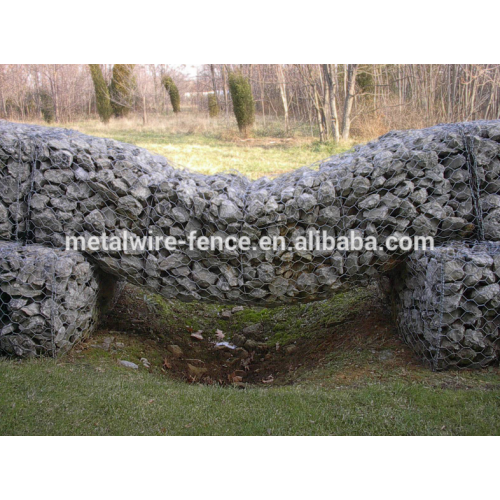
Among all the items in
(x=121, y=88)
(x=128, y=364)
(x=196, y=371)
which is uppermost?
(x=121, y=88)

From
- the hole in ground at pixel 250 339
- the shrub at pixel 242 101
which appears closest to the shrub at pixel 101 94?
the shrub at pixel 242 101

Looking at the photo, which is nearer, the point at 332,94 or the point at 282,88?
the point at 332,94

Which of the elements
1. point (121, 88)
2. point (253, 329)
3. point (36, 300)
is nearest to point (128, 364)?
point (36, 300)

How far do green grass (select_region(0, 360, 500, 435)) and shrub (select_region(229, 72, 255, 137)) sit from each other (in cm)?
884

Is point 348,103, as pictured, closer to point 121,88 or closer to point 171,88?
point 171,88

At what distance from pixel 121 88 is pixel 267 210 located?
10092 millimetres

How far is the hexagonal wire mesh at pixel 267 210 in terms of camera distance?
3848 millimetres

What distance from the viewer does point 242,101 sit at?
37.1 ft

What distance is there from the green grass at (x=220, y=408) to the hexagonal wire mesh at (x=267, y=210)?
0.62m

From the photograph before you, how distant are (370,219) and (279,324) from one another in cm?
207

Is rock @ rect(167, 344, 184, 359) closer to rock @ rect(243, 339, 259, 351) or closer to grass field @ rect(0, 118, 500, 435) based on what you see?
grass field @ rect(0, 118, 500, 435)

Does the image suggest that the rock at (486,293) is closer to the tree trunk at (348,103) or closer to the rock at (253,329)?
the rock at (253,329)

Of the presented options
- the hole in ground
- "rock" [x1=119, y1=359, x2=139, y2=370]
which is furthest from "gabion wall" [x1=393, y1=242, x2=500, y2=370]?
"rock" [x1=119, y1=359, x2=139, y2=370]

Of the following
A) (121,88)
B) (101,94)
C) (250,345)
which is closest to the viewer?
(250,345)
